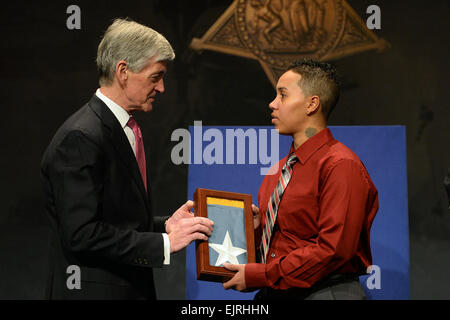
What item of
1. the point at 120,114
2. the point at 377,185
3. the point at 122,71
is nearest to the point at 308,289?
the point at 120,114

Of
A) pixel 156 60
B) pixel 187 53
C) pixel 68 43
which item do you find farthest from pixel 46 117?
pixel 156 60

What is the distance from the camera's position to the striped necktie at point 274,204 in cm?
231

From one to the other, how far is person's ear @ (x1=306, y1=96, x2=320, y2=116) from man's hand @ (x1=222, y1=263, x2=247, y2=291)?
2.43 feet

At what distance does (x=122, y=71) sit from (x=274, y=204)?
0.86 metres

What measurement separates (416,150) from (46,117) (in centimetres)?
282

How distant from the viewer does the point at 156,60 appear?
226cm

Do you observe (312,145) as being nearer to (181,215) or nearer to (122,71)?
(181,215)

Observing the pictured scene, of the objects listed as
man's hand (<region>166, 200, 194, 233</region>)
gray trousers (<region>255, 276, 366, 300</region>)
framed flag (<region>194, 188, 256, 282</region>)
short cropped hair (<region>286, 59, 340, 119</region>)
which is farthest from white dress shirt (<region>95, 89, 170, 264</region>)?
gray trousers (<region>255, 276, 366, 300</region>)

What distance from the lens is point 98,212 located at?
6.48 feet

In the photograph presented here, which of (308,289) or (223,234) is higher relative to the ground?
(223,234)

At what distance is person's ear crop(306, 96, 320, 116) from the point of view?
237 cm

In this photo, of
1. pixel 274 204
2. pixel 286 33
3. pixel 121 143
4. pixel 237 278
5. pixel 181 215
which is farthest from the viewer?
pixel 286 33

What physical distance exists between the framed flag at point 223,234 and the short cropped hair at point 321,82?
21.6 inches
